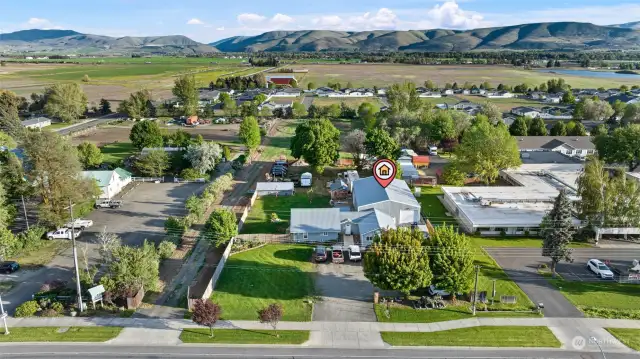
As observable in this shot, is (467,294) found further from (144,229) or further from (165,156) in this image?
(165,156)

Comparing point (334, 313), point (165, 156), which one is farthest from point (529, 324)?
point (165, 156)

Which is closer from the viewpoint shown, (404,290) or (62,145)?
(404,290)

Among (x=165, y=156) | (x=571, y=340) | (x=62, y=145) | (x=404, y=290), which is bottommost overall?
(x=571, y=340)

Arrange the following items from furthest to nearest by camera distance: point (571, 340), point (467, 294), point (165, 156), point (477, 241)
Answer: point (165, 156)
point (477, 241)
point (467, 294)
point (571, 340)

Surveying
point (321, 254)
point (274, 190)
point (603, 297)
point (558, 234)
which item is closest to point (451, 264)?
point (558, 234)

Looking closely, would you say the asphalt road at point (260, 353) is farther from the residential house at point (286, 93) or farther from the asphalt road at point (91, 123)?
the residential house at point (286, 93)

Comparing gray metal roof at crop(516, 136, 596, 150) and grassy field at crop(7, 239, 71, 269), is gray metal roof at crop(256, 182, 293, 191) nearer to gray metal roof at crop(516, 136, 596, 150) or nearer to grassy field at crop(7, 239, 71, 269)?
grassy field at crop(7, 239, 71, 269)
